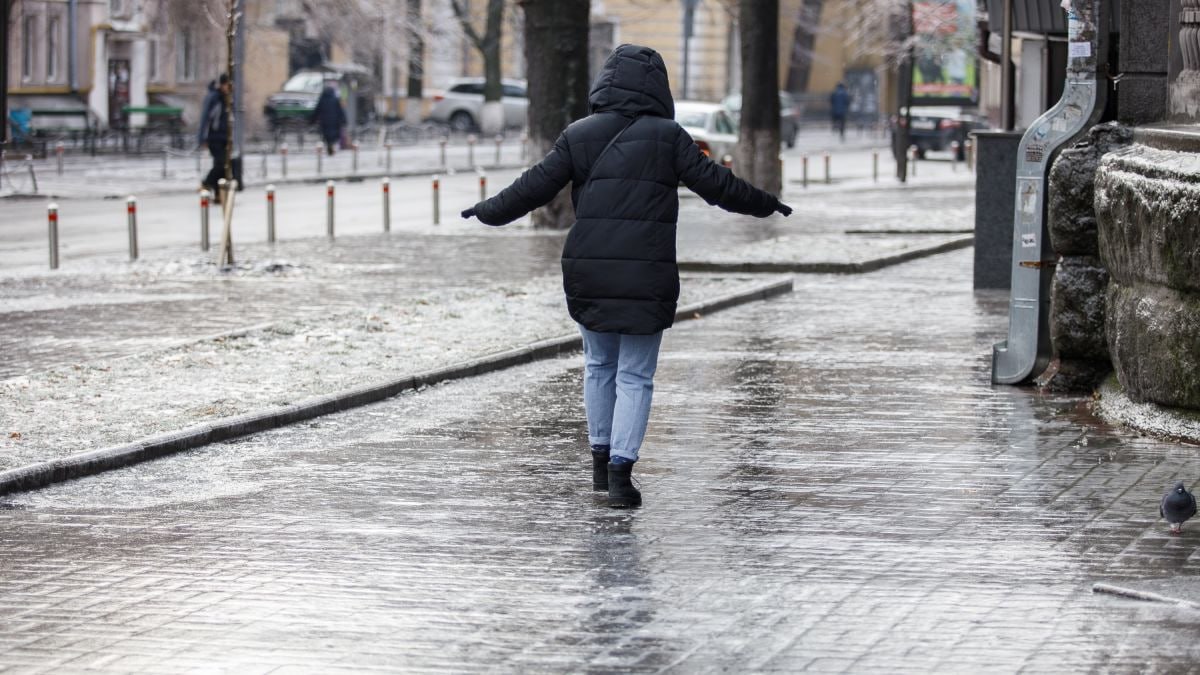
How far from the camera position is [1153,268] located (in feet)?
32.1

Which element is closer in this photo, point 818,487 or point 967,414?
point 818,487

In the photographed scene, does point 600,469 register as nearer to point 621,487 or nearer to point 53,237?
point 621,487

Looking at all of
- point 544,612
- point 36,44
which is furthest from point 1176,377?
point 36,44

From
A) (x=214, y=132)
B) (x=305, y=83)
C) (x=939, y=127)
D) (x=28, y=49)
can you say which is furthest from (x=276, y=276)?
(x=305, y=83)

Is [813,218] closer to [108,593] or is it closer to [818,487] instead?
[818,487]

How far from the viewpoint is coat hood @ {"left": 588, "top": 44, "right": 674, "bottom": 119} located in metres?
8.23

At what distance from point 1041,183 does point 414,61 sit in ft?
150

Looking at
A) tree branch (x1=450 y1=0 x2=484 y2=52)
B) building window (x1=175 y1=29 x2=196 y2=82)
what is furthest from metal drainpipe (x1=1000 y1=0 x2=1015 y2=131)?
tree branch (x1=450 y1=0 x2=484 y2=52)

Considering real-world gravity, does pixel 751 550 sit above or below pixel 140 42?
below

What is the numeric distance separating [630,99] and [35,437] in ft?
11.3

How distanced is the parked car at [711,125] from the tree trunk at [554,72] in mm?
11432

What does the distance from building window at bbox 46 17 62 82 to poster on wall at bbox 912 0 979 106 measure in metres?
21.1

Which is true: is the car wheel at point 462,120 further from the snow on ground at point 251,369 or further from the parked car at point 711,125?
the snow on ground at point 251,369

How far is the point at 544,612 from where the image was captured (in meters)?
6.55
